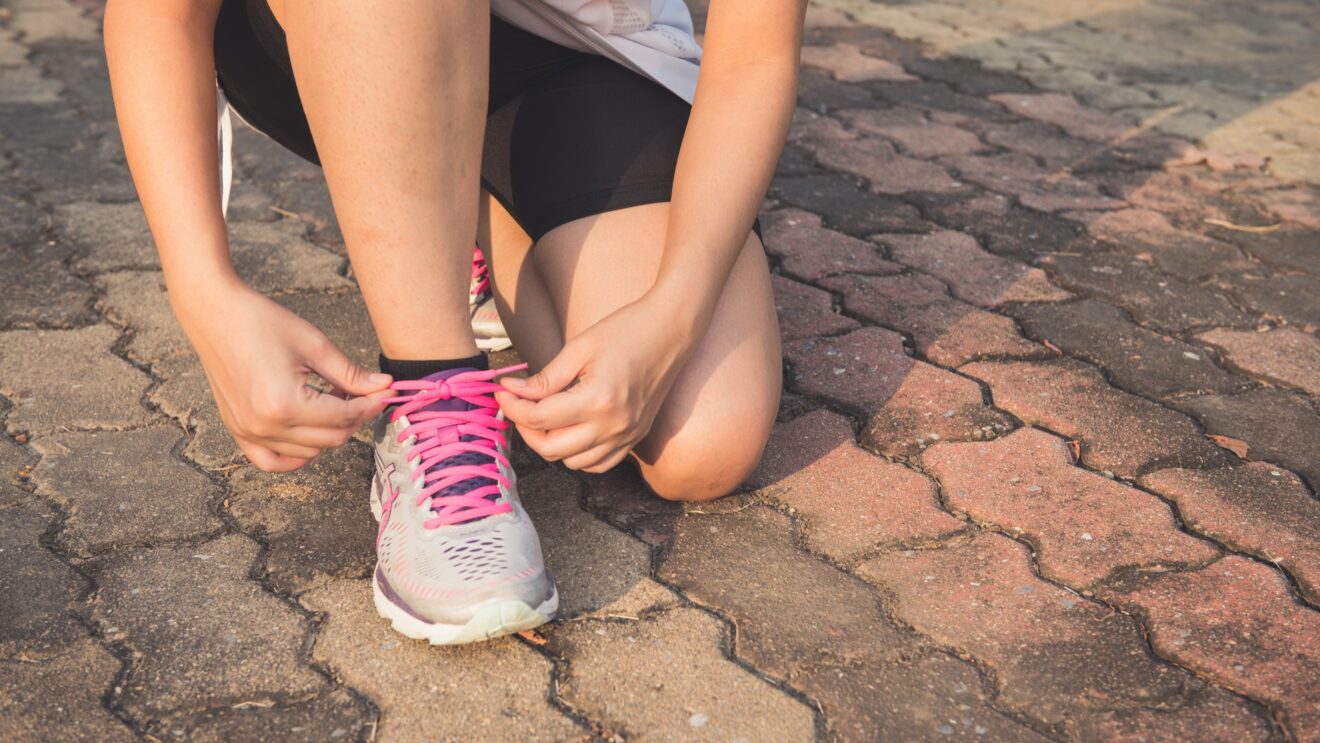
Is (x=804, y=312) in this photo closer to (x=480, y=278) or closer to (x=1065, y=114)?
(x=480, y=278)

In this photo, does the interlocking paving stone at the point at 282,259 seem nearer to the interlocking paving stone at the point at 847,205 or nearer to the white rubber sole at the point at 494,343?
the white rubber sole at the point at 494,343

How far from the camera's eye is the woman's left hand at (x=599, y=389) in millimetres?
1329

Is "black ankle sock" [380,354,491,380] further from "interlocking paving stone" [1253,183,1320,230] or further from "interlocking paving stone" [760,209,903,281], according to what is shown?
"interlocking paving stone" [1253,183,1320,230]

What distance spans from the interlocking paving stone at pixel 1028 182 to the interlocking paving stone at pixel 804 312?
0.71 m

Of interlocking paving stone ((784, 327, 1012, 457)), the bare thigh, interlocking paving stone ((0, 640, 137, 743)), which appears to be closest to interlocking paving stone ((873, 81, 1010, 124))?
interlocking paving stone ((784, 327, 1012, 457))

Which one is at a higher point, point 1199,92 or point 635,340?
point 635,340

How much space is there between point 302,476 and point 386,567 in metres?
0.34

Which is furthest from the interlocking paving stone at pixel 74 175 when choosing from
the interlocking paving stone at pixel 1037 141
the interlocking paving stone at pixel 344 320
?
the interlocking paving stone at pixel 1037 141

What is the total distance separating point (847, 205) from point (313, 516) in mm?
1422

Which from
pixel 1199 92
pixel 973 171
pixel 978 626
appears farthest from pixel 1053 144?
pixel 978 626

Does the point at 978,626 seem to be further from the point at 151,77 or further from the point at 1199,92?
the point at 1199,92

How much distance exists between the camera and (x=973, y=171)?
2.84 meters

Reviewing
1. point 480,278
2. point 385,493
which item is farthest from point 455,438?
point 480,278

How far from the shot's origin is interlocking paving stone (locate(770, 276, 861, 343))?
6.77 ft
